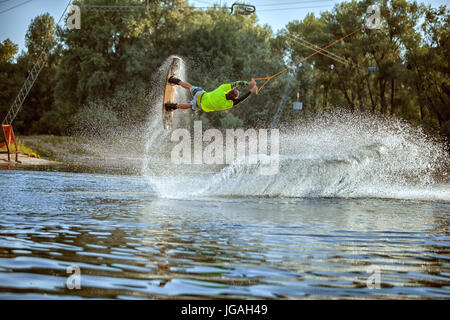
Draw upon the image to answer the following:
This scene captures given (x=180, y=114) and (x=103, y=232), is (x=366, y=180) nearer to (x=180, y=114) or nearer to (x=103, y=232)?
(x=103, y=232)

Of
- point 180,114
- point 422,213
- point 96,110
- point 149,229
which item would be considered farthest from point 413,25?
point 149,229

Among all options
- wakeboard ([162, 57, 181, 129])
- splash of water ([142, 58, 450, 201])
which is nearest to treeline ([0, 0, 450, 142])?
splash of water ([142, 58, 450, 201])

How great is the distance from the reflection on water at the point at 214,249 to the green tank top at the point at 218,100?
8.87ft

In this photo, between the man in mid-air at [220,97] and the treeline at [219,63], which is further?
the treeline at [219,63]

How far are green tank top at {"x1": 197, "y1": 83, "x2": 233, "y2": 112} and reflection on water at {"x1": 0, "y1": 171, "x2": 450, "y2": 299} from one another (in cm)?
270

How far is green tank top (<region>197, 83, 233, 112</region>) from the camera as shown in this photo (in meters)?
13.2

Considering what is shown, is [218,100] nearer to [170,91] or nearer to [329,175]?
[170,91]

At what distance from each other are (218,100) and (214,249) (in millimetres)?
7047

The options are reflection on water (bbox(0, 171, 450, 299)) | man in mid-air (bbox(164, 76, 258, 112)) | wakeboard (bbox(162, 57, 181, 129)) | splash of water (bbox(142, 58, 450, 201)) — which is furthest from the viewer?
splash of water (bbox(142, 58, 450, 201))

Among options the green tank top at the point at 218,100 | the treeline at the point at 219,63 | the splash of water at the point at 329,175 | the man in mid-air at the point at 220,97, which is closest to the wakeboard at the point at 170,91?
the splash of water at the point at 329,175

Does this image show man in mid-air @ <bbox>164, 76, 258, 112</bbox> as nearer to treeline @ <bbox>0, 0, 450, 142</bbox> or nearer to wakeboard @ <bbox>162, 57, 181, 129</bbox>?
wakeboard @ <bbox>162, 57, 181, 129</bbox>

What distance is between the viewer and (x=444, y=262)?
20.9ft

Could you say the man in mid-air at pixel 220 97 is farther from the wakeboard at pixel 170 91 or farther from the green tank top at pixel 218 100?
the wakeboard at pixel 170 91

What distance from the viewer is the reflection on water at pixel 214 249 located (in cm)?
479
